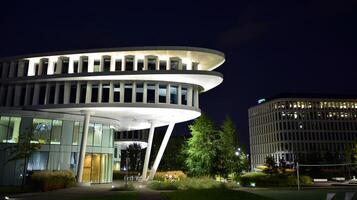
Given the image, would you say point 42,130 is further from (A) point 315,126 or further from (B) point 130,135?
(A) point 315,126

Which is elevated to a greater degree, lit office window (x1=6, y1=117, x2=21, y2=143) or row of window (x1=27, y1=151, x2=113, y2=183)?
lit office window (x1=6, y1=117, x2=21, y2=143)

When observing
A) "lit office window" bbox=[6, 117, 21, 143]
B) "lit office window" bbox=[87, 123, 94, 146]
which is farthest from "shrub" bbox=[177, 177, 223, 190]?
"lit office window" bbox=[6, 117, 21, 143]

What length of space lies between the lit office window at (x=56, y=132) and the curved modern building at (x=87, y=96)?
0.12m

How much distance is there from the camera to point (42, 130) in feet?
136

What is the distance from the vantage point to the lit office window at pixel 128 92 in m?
43.1

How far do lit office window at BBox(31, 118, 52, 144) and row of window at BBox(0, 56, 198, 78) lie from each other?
7016mm

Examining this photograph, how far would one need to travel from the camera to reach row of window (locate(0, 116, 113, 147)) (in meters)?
39.9

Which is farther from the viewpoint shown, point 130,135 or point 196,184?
point 130,135

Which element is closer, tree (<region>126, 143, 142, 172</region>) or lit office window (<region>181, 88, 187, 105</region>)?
lit office window (<region>181, 88, 187, 105</region>)

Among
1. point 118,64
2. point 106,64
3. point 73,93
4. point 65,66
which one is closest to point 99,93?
point 73,93

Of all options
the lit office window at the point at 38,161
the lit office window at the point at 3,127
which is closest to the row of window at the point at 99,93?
the lit office window at the point at 3,127

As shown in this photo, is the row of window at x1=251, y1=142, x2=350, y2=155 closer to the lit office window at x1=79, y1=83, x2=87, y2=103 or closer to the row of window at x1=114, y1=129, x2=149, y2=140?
the row of window at x1=114, y1=129, x2=149, y2=140

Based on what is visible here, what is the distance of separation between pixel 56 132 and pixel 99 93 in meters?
7.07

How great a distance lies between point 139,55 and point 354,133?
124441 millimetres
